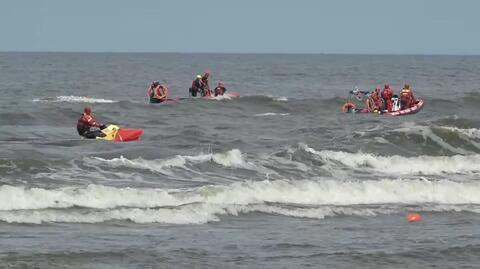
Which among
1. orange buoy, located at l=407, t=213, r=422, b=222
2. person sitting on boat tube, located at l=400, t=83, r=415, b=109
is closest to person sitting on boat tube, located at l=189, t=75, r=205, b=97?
person sitting on boat tube, located at l=400, t=83, r=415, b=109

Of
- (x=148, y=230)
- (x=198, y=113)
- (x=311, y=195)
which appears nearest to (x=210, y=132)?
(x=198, y=113)

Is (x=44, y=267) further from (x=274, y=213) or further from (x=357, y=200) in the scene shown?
(x=357, y=200)

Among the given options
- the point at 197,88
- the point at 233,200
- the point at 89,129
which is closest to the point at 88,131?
the point at 89,129

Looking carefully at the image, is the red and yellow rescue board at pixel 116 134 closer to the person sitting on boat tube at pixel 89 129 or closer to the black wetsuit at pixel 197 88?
the person sitting on boat tube at pixel 89 129

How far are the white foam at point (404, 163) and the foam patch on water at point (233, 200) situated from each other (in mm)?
3546

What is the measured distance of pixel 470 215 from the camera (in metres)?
17.7

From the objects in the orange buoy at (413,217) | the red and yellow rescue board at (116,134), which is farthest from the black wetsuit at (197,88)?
the orange buoy at (413,217)

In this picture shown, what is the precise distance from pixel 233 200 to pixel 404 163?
848 cm

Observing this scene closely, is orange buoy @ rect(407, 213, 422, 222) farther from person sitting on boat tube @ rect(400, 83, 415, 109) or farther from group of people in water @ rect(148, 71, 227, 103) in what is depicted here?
group of people in water @ rect(148, 71, 227, 103)

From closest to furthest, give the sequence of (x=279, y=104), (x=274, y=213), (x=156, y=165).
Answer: (x=274, y=213)
(x=156, y=165)
(x=279, y=104)

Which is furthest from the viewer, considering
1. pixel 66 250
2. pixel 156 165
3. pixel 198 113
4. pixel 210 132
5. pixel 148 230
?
pixel 198 113

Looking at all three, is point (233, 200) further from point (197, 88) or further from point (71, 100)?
point (71, 100)

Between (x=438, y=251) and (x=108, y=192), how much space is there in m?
6.78

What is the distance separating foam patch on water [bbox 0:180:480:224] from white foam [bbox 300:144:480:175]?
140 inches
